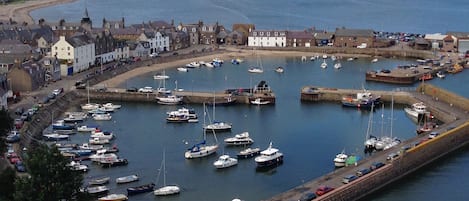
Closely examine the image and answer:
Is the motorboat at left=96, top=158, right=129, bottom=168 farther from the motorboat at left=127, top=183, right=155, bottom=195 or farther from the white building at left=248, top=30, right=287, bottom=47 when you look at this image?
the white building at left=248, top=30, right=287, bottom=47

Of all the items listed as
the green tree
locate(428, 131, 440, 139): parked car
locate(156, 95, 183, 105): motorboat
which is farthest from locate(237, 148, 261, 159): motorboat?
the green tree

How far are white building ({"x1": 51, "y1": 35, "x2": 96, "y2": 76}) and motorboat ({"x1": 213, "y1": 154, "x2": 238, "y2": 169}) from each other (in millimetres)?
15075

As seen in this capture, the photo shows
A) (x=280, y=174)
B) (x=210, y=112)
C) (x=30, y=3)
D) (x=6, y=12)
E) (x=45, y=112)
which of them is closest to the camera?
(x=280, y=174)

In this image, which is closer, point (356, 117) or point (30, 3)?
point (356, 117)

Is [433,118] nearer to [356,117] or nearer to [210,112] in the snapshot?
[356,117]

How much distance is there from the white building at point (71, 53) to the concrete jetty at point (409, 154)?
582 inches

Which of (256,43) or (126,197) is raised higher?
(256,43)

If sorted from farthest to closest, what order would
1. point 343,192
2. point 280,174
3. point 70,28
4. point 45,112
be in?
point 70,28
point 45,112
point 280,174
point 343,192

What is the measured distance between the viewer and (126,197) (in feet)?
60.3

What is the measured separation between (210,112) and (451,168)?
406 inches

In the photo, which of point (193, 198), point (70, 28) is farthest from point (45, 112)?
point (70, 28)

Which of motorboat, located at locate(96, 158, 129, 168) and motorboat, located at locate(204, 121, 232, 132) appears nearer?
motorboat, located at locate(96, 158, 129, 168)

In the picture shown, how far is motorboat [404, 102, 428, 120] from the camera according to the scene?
27.5m

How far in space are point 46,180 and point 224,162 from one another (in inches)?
369
